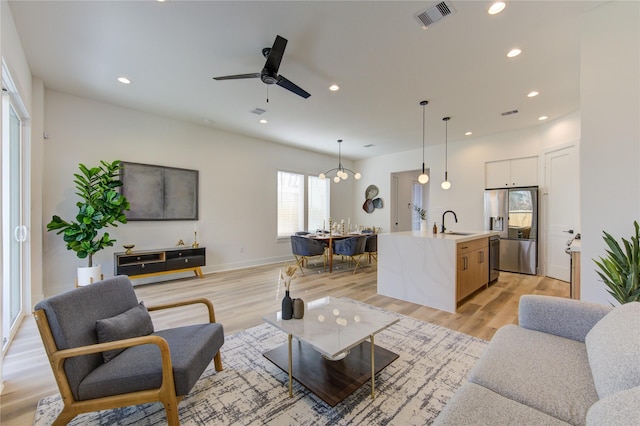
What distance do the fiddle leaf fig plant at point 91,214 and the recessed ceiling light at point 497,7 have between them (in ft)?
16.2

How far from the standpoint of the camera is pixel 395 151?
7703 millimetres

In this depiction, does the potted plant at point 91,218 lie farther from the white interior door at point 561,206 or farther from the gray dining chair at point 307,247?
the white interior door at point 561,206

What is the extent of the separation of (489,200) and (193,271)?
6568mm

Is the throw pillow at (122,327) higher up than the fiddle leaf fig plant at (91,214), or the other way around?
the fiddle leaf fig plant at (91,214)

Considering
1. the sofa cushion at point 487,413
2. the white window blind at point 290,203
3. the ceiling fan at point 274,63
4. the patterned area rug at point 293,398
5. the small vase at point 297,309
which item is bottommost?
the patterned area rug at point 293,398

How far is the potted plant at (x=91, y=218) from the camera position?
3668mm

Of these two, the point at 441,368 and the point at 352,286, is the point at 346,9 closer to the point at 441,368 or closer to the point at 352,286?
the point at 441,368

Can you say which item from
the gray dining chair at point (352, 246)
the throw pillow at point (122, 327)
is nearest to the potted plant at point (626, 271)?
the throw pillow at point (122, 327)

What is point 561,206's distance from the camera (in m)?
5.01

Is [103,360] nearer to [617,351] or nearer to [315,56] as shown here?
[617,351]

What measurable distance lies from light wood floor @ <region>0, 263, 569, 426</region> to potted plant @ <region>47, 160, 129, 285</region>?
0.89 metres

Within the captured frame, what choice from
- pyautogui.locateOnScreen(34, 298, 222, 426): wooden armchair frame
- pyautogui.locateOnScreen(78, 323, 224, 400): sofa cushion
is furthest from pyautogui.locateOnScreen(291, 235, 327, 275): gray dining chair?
pyautogui.locateOnScreen(34, 298, 222, 426): wooden armchair frame

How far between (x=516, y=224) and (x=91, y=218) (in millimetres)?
7550

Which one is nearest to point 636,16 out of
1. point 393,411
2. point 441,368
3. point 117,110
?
point 441,368
